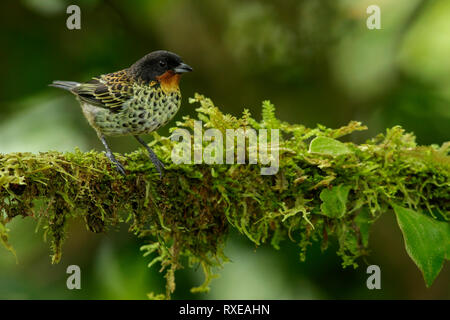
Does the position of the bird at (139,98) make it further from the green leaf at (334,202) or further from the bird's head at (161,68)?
the green leaf at (334,202)

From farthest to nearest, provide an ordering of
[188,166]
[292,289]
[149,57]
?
1. [292,289]
2. [149,57]
3. [188,166]

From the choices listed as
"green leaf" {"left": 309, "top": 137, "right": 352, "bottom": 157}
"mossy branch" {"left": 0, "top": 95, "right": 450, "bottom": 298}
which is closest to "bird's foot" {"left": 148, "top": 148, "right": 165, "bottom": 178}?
"mossy branch" {"left": 0, "top": 95, "right": 450, "bottom": 298}

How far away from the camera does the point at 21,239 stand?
2.99 meters

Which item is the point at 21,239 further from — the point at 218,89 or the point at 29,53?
the point at 218,89

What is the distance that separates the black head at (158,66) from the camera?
7.47 ft

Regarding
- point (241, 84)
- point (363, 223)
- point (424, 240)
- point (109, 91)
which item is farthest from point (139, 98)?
point (241, 84)

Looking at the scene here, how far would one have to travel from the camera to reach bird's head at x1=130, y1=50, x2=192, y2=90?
7.47ft

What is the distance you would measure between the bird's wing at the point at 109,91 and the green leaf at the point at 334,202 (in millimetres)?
887

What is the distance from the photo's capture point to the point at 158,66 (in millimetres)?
2285

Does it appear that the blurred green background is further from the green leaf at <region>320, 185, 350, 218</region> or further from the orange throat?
the green leaf at <region>320, 185, 350, 218</region>

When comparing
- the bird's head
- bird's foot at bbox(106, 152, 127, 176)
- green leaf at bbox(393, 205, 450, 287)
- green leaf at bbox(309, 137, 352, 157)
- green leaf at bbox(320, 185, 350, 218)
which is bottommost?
green leaf at bbox(393, 205, 450, 287)

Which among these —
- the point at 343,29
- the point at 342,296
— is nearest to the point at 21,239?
the point at 342,296

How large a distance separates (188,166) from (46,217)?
510mm

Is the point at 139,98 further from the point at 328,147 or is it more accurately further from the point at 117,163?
the point at 328,147
